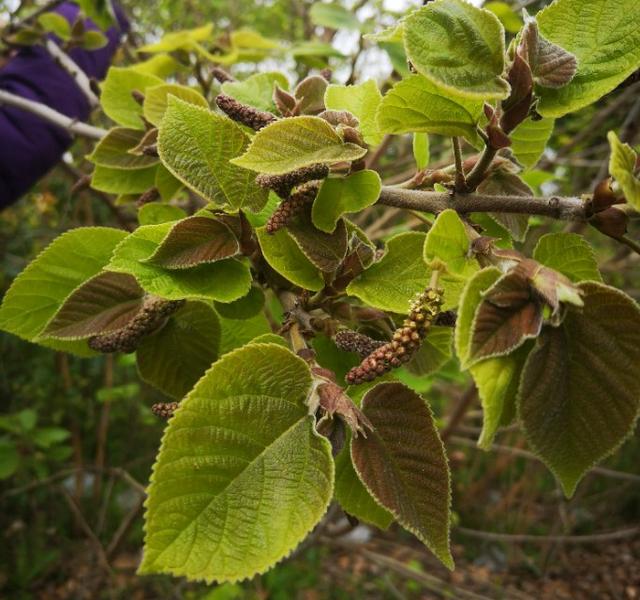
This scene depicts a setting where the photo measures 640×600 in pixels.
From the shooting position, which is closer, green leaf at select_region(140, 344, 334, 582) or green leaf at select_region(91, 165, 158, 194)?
green leaf at select_region(140, 344, 334, 582)

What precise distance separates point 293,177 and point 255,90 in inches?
13.8

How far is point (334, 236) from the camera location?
2.02ft

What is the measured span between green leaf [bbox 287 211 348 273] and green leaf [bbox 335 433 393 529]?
0.19 m

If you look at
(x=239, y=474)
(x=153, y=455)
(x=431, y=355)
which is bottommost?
(x=153, y=455)

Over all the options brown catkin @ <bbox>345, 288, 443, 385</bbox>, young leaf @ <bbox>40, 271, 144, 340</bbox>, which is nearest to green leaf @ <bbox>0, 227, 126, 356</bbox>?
young leaf @ <bbox>40, 271, 144, 340</bbox>

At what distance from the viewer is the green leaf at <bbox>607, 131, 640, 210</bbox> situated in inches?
16.9

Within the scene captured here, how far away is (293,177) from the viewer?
0.57 metres

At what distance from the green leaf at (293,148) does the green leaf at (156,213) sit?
13.3 inches

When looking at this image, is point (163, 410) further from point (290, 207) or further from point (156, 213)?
point (156, 213)

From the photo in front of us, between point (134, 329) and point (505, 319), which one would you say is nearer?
point (505, 319)

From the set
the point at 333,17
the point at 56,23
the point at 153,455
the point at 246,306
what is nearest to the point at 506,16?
the point at 333,17

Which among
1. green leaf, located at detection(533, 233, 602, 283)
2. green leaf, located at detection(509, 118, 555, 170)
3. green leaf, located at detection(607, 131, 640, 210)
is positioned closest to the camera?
green leaf, located at detection(607, 131, 640, 210)

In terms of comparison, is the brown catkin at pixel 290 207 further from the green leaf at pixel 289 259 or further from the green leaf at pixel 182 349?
the green leaf at pixel 182 349

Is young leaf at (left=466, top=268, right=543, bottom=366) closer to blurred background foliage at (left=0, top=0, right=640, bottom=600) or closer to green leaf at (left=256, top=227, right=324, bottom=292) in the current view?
green leaf at (left=256, top=227, right=324, bottom=292)
